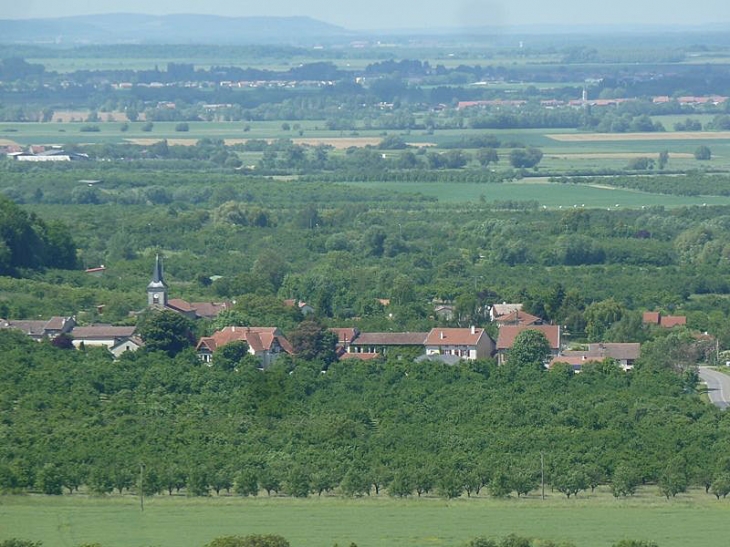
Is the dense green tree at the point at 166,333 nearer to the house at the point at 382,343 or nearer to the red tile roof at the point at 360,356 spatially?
the red tile roof at the point at 360,356

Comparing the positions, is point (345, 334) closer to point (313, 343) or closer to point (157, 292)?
point (313, 343)

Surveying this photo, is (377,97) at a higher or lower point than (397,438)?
lower

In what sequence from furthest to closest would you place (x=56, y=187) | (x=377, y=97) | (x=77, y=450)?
(x=377, y=97) < (x=56, y=187) < (x=77, y=450)

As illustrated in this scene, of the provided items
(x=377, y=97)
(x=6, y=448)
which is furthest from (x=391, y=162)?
(x=6, y=448)

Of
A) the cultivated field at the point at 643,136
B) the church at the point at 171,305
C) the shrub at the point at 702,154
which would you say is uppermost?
the church at the point at 171,305

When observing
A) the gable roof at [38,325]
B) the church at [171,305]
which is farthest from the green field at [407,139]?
the gable roof at [38,325]

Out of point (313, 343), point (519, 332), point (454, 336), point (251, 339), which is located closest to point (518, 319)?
point (519, 332)

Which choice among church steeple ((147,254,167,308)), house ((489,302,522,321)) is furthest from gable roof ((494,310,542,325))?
church steeple ((147,254,167,308))

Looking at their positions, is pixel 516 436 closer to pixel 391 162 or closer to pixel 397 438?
pixel 397 438
